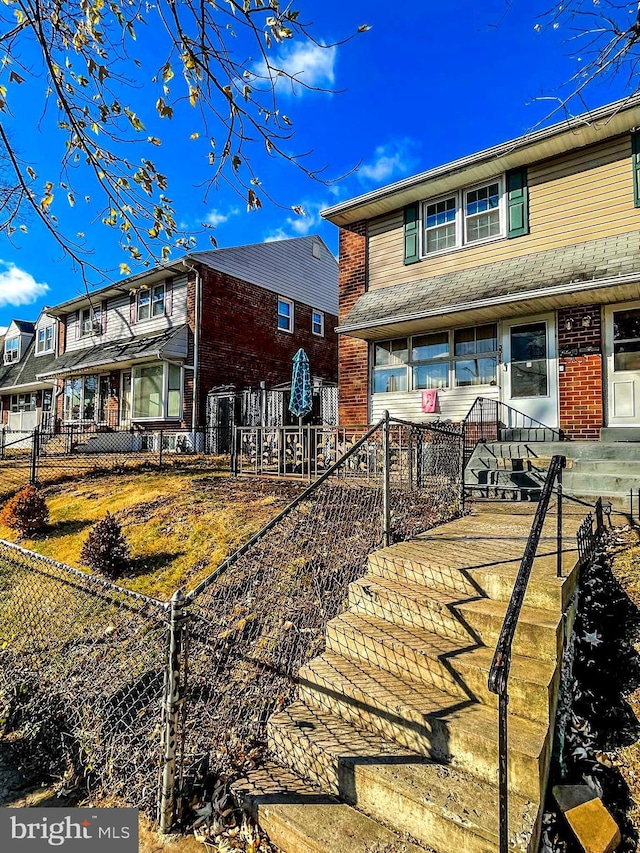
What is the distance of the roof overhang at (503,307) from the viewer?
7684mm

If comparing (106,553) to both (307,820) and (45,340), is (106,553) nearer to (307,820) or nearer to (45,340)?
(307,820)

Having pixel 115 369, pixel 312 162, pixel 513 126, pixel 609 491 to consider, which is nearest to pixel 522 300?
pixel 609 491

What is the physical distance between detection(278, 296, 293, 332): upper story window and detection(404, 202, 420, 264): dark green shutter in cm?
1057

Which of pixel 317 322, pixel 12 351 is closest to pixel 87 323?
pixel 317 322

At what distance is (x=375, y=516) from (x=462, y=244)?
288 inches

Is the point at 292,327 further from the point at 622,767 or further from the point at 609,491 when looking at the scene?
the point at 622,767

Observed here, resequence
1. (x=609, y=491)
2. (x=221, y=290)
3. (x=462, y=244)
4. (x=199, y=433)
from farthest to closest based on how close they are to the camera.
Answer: (x=221, y=290) < (x=199, y=433) < (x=462, y=244) < (x=609, y=491)

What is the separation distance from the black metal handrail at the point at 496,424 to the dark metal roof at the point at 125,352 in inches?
→ 442

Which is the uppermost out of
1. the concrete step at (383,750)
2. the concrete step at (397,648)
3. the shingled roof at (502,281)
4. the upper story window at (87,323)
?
the upper story window at (87,323)

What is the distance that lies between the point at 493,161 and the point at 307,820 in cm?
1070

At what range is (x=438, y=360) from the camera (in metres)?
10.4

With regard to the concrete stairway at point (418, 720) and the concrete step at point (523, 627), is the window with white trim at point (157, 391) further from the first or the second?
the concrete step at point (523, 627)

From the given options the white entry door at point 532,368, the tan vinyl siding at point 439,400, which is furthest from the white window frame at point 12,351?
the white entry door at point 532,368

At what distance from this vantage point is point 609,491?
640 cm
